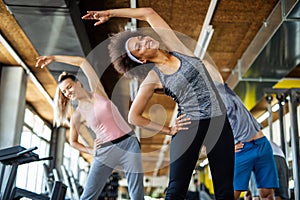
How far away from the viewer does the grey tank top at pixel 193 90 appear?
1942 millimetres

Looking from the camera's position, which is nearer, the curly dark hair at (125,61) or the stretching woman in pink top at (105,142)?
the curly dark hair at (125,61)

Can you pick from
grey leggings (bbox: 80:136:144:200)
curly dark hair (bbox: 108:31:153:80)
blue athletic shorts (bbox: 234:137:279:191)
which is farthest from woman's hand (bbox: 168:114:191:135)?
blue athletic shorts (bbox: 234:137:279:191)

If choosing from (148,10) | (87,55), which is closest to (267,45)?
(87,55)

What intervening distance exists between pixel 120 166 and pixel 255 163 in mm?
957

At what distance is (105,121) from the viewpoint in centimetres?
284

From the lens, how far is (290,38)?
5.01m

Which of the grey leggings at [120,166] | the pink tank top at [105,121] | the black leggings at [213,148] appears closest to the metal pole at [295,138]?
the grey leggings at [120,166]

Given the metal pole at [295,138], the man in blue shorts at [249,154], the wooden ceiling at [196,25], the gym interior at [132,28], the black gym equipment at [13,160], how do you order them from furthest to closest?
1. the wooden ceiling at [196,25]
2. the gym interior at [132,28]
3. the metal pole at [295,138]
4. the man in blue shorts at [249,154]
5. the black gym equipment at [13,160]

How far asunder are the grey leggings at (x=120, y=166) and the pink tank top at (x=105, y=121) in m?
0.07

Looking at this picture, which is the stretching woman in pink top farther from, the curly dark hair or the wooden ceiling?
the wooden ceiling

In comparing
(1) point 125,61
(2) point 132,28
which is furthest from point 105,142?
(2) point 132,28

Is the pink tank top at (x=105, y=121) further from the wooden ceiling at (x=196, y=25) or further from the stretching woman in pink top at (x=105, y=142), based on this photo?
the wooden ceiling at (x=196, y=25)

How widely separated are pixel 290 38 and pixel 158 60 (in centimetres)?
345

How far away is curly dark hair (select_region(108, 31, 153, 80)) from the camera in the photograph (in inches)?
82.3
